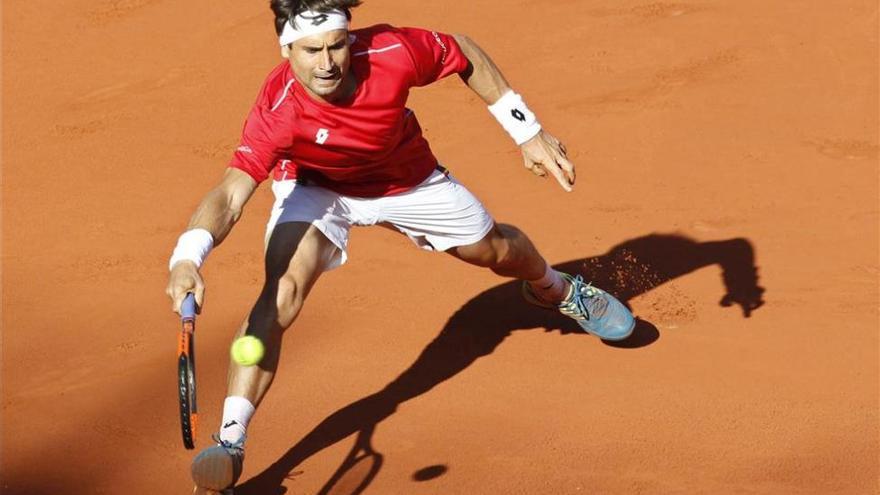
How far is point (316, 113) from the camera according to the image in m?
6.35

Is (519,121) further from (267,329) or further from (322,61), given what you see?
(267,329)

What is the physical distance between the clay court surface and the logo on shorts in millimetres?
1507

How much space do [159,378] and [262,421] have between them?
2.40 feet

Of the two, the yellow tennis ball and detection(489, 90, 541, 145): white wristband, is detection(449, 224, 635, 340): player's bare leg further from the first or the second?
the yellow tennis ball

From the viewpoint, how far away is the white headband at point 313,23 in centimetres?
617

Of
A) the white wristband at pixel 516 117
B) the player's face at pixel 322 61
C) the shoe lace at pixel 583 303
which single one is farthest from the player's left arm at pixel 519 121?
the shoe lace at pixel 583 303

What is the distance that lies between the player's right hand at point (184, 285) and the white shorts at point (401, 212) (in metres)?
1.09

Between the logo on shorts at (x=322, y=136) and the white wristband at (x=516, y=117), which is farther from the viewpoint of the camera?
the white wristband at (x=516, y=117)

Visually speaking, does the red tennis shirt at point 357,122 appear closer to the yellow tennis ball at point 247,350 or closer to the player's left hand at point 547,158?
the player's left hand at point 547,158

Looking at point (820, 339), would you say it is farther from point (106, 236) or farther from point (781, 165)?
point (106, 236)

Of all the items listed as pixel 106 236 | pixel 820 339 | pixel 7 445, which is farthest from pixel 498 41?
pixel 7 445

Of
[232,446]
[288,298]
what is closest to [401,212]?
[288,298]

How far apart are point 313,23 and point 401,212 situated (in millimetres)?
1184

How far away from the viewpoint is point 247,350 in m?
5.99
